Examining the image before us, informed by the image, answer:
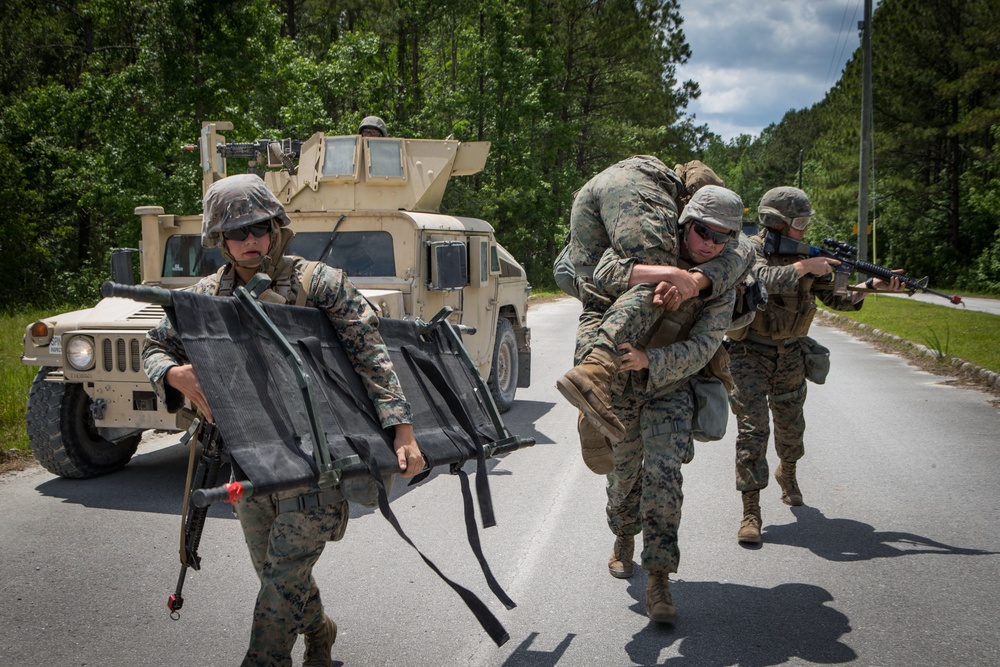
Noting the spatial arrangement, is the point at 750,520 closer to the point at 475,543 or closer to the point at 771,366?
the point at 771,366

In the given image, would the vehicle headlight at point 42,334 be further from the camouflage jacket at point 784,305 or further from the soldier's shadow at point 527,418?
the camouflage jacket at point 784,305

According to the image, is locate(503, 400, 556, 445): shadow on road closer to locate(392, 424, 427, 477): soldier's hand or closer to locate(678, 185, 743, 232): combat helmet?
locate(678, 185, 743, 232): combat helmet

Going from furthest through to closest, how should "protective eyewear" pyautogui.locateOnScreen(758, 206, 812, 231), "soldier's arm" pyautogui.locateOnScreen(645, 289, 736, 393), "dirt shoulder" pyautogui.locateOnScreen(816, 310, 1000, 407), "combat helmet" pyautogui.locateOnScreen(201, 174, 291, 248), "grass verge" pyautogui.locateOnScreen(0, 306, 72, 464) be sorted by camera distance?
1. "dirt shoulder" pyautogui.locateOnScreen(816, 310, 1000, 407)
2. "grass verge" pyautogui.locateOnScreen(0, 306, 72, 464)
3. "protective eyewear" pyautogui.locateOnScreen(758, 206, 812, 231)
4. "soldier's arm" pyautogui.locateOnScreen(645, 289, 736, 393)
5. "combat helmet" pyautogui.locateOnScreen(201, 174, 291, 248)

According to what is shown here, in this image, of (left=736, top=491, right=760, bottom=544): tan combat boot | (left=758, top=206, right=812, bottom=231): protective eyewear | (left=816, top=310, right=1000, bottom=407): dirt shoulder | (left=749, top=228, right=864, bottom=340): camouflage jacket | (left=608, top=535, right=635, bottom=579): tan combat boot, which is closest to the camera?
(left=608, top=535, right=635, bottom=579): tan combat boot

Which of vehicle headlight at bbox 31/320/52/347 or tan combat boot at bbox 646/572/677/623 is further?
vehicle headlight at bbox 31/320/52/347

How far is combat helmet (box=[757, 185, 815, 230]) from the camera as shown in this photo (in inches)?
205

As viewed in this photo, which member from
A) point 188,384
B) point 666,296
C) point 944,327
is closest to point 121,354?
point 188,384

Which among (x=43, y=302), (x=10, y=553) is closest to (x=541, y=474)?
(x=10, y=553)

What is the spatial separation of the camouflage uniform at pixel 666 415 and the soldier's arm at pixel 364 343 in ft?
3.94

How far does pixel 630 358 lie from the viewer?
139 inches

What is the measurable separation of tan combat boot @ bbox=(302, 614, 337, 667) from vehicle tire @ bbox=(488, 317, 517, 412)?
562 cm

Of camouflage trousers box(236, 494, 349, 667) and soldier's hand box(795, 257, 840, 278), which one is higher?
soldier's hand box(795, 257, 840, 278)

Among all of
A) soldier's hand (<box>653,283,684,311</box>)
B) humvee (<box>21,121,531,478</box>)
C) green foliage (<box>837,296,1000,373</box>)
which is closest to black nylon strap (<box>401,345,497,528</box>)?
soldier's hand (<box>653,283,684,311</box>)

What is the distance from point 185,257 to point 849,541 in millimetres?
5579
